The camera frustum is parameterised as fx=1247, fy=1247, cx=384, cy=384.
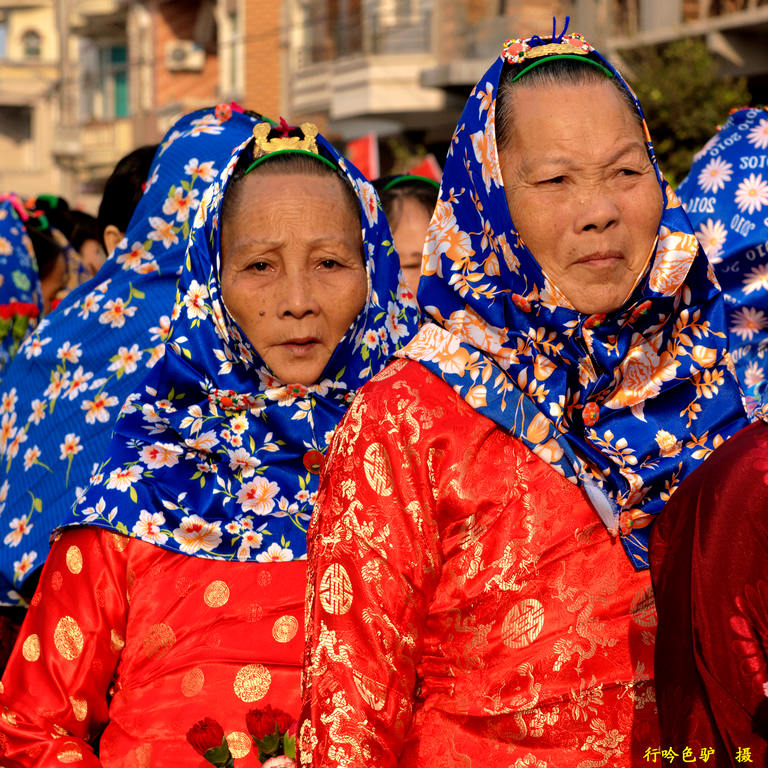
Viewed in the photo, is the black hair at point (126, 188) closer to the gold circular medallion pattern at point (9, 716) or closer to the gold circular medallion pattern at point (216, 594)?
the gold circular medallion pattern at point (216, 594)

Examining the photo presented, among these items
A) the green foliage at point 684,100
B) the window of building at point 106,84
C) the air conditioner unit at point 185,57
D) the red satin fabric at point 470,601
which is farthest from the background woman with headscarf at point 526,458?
the window of building at point 106,84

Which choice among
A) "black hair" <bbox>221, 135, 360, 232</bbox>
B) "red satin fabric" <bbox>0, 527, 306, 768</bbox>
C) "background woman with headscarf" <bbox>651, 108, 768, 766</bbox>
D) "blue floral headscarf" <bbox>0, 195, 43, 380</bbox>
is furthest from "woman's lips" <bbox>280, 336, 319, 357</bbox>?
"blue floral headscarf" <bbox>0, 195, 43, 380</bbox>

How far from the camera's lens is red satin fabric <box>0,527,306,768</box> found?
2393 millimetres

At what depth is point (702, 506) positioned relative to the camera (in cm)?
174

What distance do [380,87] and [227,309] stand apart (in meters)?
16.6

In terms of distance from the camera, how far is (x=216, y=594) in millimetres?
2516

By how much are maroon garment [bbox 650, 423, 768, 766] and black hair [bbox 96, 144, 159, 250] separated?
2.71 metres

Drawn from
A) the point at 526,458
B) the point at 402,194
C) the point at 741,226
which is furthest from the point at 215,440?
the point at 402,194

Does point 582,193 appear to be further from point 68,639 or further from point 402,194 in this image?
point 402,194

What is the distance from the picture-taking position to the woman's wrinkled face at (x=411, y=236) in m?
4.29

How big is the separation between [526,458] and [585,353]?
0.21 metres

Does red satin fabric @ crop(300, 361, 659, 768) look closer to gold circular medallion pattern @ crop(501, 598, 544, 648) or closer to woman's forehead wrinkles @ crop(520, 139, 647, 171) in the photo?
gold circular medallion pattern @ crop(501, 598, 544, 648)

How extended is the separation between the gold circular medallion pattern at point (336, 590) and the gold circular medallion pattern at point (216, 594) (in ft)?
2.11

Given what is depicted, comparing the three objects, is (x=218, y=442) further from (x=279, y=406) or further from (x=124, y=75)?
(x=124, y=75)
